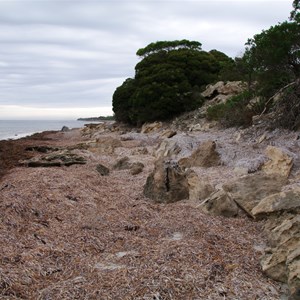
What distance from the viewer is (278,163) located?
25.2 ft

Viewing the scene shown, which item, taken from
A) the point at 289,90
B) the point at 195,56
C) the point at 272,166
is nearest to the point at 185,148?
the point at 289,90

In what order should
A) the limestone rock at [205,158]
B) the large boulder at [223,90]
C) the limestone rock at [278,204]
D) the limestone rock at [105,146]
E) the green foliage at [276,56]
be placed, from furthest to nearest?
the large boulder at [223,90], the limestone rock at [105,146], the green foliage at [276,56], the limestone rock at [205,158], the limestone rock at [278,204]

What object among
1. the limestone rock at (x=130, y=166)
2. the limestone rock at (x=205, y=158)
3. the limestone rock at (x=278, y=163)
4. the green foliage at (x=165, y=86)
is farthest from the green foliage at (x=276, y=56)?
the green foliage at (x=165, y=86)

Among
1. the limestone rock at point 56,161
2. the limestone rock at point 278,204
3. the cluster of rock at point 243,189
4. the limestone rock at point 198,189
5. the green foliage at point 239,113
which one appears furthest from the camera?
the green foliage at point 239,113

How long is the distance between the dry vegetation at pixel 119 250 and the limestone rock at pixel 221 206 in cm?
15

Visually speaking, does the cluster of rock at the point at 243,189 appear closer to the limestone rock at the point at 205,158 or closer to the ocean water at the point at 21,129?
the limestone rock at the point at 205,158

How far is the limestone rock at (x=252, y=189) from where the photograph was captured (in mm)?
5727

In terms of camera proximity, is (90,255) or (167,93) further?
(167,93)

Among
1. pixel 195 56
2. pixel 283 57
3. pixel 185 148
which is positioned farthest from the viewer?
pixel 195 56

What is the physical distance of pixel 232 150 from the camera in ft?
32.8

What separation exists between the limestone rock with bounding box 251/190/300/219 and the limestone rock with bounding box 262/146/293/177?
2338 millimetres

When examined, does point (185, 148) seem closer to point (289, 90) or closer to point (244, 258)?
point (289, 90)

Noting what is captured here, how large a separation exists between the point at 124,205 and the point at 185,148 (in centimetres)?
549

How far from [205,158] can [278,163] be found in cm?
217
